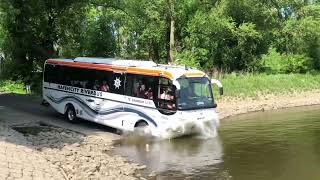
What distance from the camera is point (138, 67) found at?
20.9 metres

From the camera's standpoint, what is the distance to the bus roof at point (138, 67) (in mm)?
19844

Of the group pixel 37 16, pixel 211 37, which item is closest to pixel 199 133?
pixel 37 16

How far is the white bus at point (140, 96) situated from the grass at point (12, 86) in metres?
13.3

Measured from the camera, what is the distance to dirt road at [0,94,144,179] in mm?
13664

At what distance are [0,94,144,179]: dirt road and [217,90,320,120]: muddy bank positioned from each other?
377 inches

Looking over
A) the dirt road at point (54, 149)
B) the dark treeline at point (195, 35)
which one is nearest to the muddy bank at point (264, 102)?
the dark treeline at point (195, 35)

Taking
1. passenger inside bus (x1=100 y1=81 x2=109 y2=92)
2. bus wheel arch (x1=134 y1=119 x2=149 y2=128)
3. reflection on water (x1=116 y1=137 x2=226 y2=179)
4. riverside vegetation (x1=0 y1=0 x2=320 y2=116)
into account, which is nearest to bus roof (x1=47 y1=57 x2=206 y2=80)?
passenger inside bus (x1=100 y1=81 x2=109 y2=92)

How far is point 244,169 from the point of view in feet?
52.4

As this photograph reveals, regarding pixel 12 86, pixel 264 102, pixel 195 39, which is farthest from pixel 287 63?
pixel 12 86

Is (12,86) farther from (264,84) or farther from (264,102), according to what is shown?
(264,84)

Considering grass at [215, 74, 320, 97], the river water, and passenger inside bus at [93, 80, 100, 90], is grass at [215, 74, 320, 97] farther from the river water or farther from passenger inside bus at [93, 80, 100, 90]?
passenger inside bus at [93, 80, 100, 90]

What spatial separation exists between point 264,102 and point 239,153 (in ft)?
52.0

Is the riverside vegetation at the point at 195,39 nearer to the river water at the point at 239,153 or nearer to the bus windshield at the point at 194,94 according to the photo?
the river water at the point at 239,153

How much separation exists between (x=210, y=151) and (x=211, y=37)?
24326 mm
